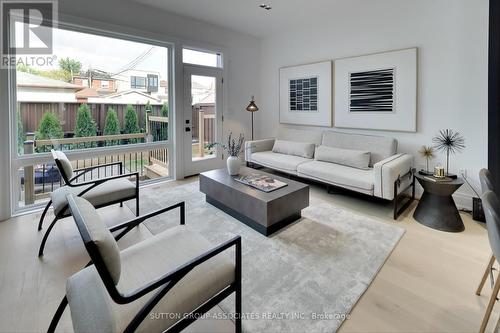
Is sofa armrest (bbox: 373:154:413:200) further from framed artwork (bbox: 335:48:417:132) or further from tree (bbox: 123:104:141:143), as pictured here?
tree (bbox: 123:104:141:143)

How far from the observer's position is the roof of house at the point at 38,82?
10.0 ft

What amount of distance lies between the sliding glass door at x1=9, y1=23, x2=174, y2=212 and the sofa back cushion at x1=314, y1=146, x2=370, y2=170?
8.55 ft

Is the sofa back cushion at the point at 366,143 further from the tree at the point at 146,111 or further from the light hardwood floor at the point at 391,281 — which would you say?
the tree at the point at 146,111

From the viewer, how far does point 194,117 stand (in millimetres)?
4715

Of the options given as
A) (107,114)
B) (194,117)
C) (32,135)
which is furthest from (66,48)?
(194,117)

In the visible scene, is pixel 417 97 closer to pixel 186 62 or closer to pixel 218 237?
pixel 218 237

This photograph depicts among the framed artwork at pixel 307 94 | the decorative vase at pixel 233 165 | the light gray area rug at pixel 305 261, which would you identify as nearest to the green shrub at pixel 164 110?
the light gray area rug at pixel 305 261

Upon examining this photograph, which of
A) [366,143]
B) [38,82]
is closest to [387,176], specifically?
[366,143]

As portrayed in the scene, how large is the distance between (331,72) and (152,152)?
3333 millimetres

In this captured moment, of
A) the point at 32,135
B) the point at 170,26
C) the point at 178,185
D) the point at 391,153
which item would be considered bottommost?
the point at 178,185

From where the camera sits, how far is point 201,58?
4711mm

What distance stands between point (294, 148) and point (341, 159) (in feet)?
3.18

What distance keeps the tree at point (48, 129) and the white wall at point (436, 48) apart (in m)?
4.27

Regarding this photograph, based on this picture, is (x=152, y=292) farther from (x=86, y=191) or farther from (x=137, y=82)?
(x=137, y=82)
